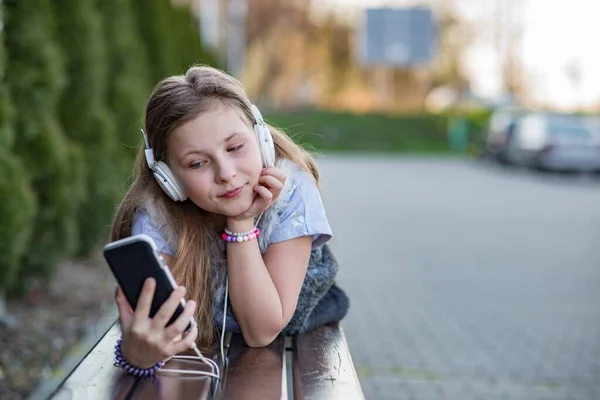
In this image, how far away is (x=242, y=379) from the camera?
240 centimetres

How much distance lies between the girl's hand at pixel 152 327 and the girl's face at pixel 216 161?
36 centimetres

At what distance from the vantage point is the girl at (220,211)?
7.97 ft

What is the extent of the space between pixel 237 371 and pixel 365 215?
39.3 feet

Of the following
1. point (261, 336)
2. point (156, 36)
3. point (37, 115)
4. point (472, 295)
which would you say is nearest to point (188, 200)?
point (261, 336)

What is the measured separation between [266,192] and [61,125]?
5.72 meters

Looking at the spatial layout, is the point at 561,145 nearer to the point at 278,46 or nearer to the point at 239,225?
the point at 239,225

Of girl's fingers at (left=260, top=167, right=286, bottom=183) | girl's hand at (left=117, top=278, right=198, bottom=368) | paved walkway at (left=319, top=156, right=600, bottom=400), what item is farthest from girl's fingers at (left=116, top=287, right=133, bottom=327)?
paved walkway at (left=319, top=156, right=600, bottom=400)

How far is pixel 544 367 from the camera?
5430 millimetres

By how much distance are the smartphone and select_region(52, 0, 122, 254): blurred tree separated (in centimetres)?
541

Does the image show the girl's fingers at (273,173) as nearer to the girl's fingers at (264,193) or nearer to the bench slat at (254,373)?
the girl's fingers at (264,193)

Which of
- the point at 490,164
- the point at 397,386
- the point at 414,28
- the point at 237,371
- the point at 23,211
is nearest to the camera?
the point at 237,371

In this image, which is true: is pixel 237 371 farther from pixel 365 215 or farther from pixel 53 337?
pixel 365 215

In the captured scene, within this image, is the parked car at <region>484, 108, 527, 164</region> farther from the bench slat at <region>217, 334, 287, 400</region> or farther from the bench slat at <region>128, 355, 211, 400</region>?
the bench slat at <region>128, 355, 211, 400</region>

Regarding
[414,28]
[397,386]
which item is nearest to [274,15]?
[414,28]
